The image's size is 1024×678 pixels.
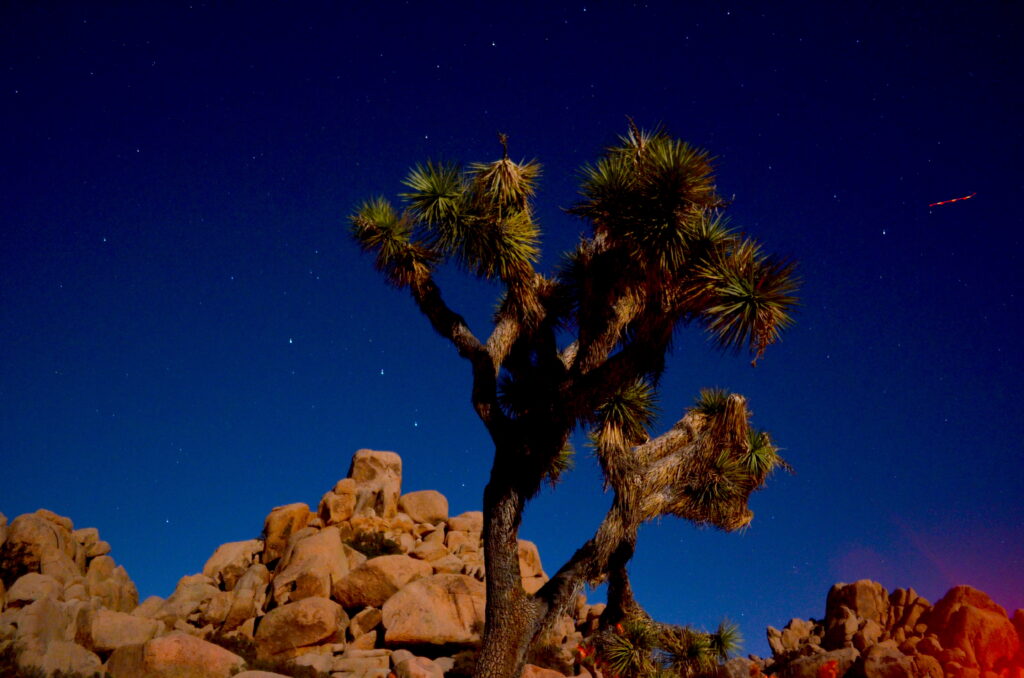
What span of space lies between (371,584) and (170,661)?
199 inches

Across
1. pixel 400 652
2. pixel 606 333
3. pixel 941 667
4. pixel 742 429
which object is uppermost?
pixel 606 333

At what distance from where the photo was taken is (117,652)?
11430 mm

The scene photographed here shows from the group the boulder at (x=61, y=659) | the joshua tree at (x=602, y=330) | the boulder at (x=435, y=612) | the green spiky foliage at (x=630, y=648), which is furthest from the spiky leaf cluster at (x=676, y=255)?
the boulder at (x=61, y=659)

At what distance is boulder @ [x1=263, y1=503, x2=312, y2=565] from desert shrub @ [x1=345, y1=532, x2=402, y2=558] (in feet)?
6.38

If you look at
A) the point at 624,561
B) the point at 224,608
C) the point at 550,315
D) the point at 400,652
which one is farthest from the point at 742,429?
the point at 224,608

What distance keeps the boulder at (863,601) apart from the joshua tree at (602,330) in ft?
36.2

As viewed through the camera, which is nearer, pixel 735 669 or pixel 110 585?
pixel 735 669

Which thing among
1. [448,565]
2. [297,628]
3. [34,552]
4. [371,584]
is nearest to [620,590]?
[371,584]

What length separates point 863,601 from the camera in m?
A: 20.3

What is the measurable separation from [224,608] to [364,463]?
789cm

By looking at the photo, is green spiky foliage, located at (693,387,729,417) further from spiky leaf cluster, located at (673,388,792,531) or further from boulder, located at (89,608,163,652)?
boulder, located at (89,608,163,652)

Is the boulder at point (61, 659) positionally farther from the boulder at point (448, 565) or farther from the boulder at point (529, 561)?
the boulder at point (529, 561)

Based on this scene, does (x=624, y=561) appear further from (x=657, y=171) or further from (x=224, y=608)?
(x=224, y=608)

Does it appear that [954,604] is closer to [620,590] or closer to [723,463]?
[723,463]
